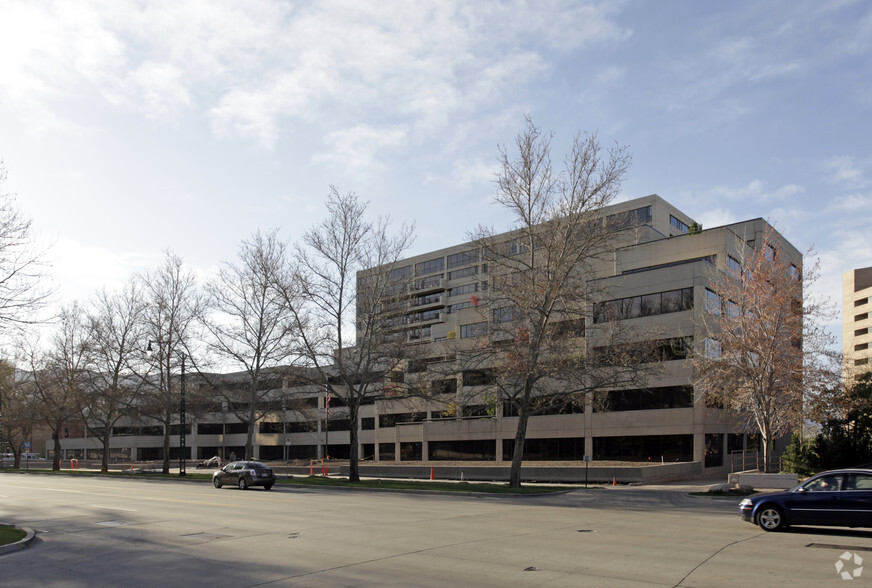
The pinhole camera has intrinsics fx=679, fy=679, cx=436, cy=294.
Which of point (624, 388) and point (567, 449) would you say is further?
point (567, 449)

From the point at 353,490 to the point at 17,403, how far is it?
145 ft

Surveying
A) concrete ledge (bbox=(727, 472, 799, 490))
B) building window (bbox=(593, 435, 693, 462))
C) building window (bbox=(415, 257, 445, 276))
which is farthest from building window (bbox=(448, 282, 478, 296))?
concrete ledge (bbox=(727, 472, 799, 490))

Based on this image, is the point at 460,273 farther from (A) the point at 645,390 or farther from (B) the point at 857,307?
(B) the point at 857,307

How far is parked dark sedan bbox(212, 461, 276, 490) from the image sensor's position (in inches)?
1305

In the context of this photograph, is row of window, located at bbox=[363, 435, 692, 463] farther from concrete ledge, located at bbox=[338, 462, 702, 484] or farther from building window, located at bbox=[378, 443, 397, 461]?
building window, located at bbox=[378, 443, 397, 461]

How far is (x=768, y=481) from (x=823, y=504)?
16.7 meters

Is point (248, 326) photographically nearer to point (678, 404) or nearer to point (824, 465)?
point (678, 404)

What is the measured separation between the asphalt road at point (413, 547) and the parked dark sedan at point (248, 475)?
10549 mm

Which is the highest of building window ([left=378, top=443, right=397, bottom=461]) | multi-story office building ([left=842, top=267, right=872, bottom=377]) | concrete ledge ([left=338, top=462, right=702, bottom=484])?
multi-story office building ([left=842, top=267, right=872, bottom=377])

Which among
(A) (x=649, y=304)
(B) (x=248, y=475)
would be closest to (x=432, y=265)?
(A) (x=649, y=304)

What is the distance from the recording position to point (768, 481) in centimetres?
2934

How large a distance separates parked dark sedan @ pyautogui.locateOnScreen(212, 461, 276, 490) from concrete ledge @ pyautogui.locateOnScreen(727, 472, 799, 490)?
71.1 feet

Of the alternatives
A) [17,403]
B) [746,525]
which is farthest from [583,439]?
[17,403]

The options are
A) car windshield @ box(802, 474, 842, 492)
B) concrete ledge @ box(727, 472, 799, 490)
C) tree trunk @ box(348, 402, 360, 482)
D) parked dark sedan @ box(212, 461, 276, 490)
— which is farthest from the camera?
tree trunk @ box(348, 402, 360, 482)
